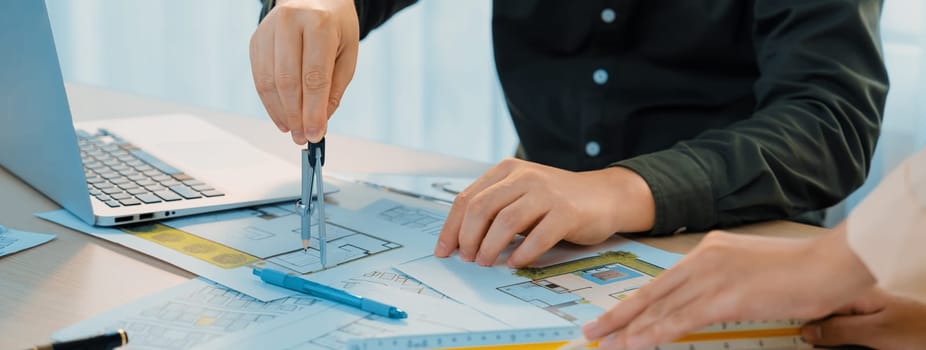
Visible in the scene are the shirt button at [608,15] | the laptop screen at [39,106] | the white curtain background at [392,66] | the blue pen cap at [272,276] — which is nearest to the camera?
the blue pen cap at [272,276]

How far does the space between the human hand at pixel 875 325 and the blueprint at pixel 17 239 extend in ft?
1.91

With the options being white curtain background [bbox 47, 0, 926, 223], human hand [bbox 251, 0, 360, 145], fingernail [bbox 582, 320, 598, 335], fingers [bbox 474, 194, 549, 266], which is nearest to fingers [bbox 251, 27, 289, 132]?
human hand [bbox 251, 0, 360, 145]

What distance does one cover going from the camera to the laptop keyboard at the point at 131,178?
0.85 meters

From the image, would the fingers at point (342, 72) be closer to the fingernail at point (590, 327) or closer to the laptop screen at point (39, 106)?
the laptop screen at point (39, 106)

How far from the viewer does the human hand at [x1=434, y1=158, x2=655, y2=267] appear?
709 mm

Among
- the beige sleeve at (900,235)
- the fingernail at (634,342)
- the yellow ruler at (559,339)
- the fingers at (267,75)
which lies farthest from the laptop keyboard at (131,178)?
the beige sleeve at (900,235)

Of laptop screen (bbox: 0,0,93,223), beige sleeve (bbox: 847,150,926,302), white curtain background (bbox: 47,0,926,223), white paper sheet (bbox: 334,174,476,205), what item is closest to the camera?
beige sleeve (bbox: 847,150,926,302)

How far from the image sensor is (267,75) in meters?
0.80

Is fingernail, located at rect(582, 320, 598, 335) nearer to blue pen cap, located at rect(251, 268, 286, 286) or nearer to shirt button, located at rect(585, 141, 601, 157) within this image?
blue pen cap, located at rect(251, 268, 286, 286)

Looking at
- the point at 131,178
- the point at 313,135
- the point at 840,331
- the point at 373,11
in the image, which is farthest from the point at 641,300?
the point at 373,11

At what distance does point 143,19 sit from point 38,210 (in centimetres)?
195

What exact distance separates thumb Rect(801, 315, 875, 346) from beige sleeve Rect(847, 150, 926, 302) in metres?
0.10

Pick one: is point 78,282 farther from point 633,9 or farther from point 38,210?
point 633,9

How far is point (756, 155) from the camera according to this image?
0.82 meters
